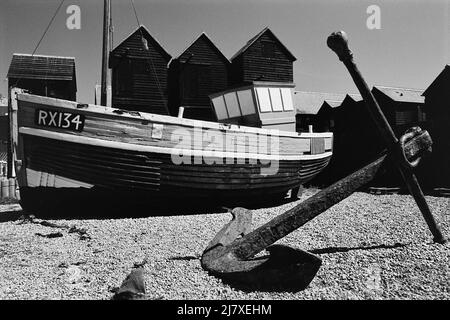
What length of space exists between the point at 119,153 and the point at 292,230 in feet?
16.1

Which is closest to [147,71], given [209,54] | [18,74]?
[209,54]

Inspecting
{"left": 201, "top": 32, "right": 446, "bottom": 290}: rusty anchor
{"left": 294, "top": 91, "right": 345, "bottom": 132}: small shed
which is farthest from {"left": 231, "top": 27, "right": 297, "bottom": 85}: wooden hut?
{"left": 201, "top": 32, "right": 446, "bottom": 290}: rusty anchor

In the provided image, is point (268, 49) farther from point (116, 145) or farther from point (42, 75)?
point (116, 145)

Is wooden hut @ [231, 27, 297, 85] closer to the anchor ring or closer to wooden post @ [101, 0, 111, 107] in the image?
wooden post @ [101, 0, 111, 107]

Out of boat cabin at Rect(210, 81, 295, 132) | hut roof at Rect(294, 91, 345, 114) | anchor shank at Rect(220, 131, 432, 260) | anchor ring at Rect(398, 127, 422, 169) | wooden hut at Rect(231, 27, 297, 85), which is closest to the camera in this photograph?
anchor shank at Rect(220, 131, 432, 260)

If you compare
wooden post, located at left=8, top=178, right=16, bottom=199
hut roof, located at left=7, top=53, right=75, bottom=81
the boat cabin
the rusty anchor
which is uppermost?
hut roof, located at left=7, top=53, right=75, bottom=81

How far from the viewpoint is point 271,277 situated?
250cm

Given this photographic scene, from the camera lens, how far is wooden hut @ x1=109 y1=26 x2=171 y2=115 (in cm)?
1955

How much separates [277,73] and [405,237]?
19.3 metres

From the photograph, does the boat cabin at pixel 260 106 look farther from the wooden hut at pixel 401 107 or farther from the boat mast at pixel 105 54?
the wooden hut at pixel 401 107

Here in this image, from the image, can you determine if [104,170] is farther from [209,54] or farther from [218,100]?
[209,54]

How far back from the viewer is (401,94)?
71.8 ft

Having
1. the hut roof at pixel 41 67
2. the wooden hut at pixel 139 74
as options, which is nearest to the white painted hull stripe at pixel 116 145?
the wooden hut at pixel 139 74

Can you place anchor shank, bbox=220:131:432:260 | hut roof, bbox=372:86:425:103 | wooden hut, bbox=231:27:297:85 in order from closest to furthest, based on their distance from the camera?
anchor shank, bbox=220:131:432:260, hut roof, bbox=372:86:425:103, wooden hut, bbox=231:27:297:85
